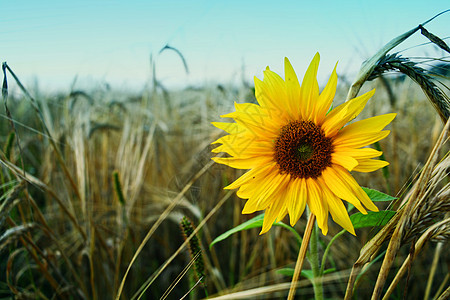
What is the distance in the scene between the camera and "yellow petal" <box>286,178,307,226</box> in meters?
0.87

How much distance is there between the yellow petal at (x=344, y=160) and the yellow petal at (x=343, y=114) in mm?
57

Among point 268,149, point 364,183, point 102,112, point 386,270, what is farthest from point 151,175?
point 386,270

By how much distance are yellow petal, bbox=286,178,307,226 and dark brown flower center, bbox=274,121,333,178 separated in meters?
0.02

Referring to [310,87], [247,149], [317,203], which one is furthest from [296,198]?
[310,87]

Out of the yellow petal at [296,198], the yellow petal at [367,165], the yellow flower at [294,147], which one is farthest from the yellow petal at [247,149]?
the yellow petal at [367,165]

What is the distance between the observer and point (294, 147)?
927 mm

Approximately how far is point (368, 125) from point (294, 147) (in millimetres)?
195

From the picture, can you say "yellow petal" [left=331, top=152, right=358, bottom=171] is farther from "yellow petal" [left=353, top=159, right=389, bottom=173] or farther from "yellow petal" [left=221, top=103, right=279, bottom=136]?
"yellow petal" [left=221, top=103, right=279, bottom=136]

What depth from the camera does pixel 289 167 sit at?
937 millimetres

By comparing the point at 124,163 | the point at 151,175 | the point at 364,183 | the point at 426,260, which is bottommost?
the point at 426,260

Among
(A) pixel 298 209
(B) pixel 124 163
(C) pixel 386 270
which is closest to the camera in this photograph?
(C) pixel 386 270

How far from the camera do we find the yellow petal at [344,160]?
779mm

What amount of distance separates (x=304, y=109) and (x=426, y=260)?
181 cm

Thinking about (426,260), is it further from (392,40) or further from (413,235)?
(392,40)
